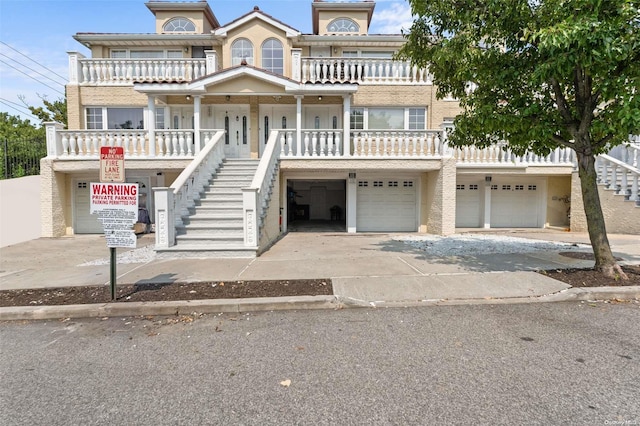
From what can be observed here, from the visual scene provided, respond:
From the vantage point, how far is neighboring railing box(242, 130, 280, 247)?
26.4 feet

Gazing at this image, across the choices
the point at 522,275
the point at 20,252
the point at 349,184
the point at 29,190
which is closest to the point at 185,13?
the point at 29,190

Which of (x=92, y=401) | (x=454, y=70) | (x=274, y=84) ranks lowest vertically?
(x=92, y=401)

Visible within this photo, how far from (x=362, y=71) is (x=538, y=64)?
883 centimetres

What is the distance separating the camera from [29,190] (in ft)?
42.7

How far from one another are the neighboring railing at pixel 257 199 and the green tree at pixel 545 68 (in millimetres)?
4652

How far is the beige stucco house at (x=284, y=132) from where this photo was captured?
38.8 feet

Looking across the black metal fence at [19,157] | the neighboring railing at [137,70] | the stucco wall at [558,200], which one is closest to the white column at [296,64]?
the neighboring railing at [137,70]

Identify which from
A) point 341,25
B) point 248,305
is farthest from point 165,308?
point 341,25

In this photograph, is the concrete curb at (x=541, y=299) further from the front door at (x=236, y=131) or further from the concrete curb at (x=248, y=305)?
the front door at (x=236, y=131)

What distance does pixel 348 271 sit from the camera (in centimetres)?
673

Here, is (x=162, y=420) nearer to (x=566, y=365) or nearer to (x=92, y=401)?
(x=92, y=401)

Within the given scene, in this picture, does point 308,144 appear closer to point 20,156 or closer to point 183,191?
point 183,191

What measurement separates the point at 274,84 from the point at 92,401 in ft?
36.5

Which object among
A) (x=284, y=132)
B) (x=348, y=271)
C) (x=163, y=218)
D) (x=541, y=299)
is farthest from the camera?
(x=284, y=132)
